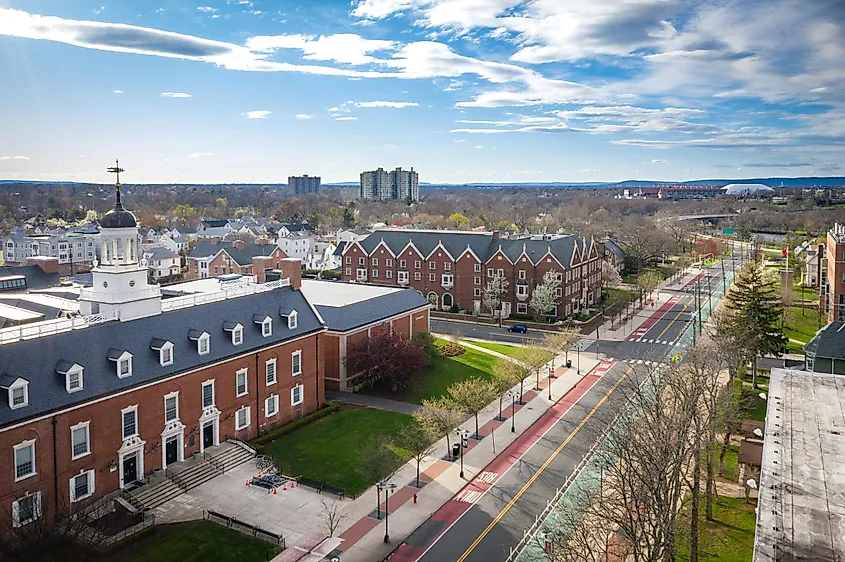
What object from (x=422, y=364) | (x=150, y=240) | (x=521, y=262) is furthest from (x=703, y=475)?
(x=150, y=240)

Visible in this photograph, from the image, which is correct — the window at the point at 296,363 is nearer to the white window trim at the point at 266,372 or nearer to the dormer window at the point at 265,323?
the white window trim at the point at 266,372

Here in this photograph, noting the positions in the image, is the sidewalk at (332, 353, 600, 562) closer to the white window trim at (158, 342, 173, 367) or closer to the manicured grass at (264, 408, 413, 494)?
the manicured grass at (264, 408, 413, 494)

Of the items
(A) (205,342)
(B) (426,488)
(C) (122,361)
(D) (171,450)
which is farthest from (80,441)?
(B) (426,488)

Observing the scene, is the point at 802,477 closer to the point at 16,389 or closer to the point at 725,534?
the point at 725,534

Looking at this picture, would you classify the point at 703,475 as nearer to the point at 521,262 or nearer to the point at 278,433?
the point at 278,433

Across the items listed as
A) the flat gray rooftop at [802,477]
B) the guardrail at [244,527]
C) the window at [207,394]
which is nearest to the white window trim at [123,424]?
the window at [207,394]

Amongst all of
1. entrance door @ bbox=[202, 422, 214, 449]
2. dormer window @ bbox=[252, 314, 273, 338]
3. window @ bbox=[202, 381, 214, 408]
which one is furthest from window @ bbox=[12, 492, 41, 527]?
dormer window @ bbox=[252, 314, 273, 338]

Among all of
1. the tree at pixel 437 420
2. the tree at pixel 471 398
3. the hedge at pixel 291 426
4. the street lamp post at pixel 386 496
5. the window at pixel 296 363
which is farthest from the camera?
the window at pixel 296 363
